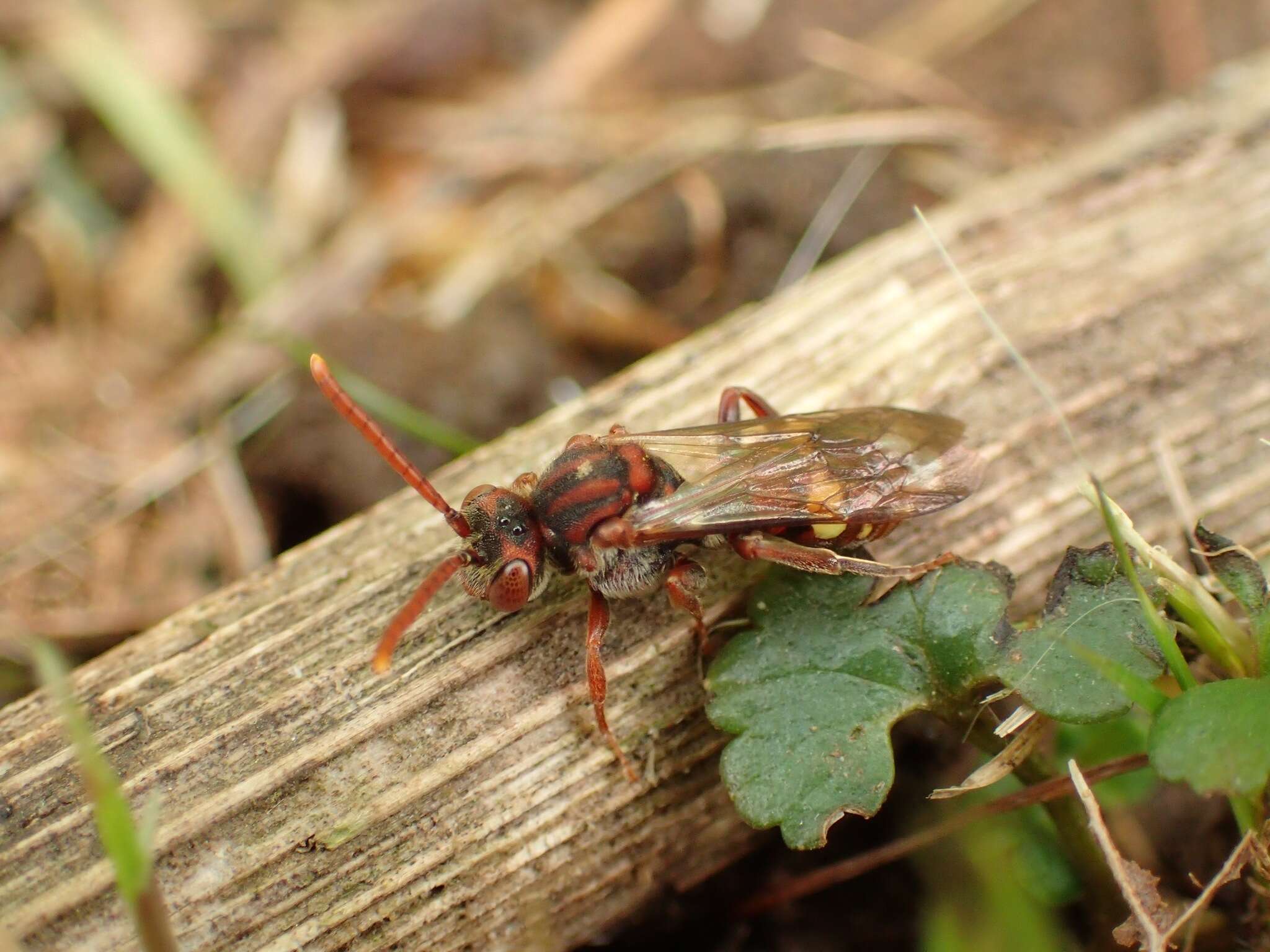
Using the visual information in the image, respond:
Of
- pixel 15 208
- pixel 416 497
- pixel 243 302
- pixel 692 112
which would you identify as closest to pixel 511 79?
pixel 692 112

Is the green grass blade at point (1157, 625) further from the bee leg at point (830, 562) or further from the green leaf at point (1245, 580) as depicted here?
the bee leg at point (830, 562)

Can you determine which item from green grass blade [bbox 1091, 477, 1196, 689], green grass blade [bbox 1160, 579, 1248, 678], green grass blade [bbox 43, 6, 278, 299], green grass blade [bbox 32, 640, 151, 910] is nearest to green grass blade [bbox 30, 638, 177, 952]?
green grass blade [bbox 32, 640, 151, 910]

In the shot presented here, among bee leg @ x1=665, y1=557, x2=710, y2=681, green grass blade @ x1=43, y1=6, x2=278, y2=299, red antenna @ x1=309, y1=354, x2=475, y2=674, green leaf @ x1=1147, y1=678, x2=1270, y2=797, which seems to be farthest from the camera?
green grass blade @ x1=43, y1=6, x2=278, y2=299

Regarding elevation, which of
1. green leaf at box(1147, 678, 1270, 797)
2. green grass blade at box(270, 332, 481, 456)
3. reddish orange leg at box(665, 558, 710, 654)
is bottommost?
green leaf at box(1147, 678, 1270, 797)

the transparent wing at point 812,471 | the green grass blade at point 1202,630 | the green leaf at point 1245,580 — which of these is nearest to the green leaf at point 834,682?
the transparent wing at point 812,471

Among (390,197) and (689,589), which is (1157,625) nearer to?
(689,589)

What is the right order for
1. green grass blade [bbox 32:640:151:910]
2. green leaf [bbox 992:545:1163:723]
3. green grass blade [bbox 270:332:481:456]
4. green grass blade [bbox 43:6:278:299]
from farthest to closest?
green grass blade [bbox 43:6:278:299] < green grass blade [bbox 270:332:481:456] < green leaf [bbox 992:545:1163:723] < green grass blade [bbox 32:640:151:910]

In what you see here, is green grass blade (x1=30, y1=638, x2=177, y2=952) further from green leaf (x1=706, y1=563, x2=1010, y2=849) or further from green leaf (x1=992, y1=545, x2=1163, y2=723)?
green leaf (x1=992, y1=545, x2=1163, y2=723)
